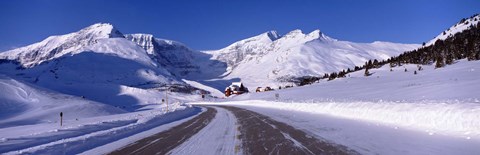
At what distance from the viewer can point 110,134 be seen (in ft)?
58.1

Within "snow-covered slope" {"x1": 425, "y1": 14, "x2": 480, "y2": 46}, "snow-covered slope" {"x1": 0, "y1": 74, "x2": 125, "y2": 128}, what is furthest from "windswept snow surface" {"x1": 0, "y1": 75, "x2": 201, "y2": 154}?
"snow-covered slope" {"x1": 425, "y1": 14, "x2": 480, "y2": 46}

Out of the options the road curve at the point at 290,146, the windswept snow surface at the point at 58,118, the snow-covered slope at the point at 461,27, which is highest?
the snow-covered slope at the point at 461,27

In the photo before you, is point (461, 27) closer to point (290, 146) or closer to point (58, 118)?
point (58, 118)

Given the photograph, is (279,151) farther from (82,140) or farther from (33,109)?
(33,109)

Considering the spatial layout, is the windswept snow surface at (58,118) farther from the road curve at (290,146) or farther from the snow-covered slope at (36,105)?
the road curve at (290,146)

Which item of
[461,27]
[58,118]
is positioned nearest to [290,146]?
[58,118]

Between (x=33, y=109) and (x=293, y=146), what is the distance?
6279 centimetres

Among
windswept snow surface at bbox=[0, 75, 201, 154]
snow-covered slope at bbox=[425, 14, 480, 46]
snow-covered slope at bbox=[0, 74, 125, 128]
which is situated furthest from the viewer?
snow-covered slope at bbox=[425, 14, 480, 46]

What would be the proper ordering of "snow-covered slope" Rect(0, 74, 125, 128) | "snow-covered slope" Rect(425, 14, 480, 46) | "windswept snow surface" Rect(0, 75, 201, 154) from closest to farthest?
"windswept snow surface" Rect(0, 75, 201, 154)
"snow-covered slope" Rect(0, 74, 125, 128)
"snow-covered slope" Rect(425, 14, 480, 46)

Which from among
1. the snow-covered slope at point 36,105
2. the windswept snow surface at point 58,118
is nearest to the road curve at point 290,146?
the windswept snow surface at point 58,118

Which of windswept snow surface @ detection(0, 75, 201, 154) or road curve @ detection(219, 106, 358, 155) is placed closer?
road curve @ detection(219, 106, 358, 155)

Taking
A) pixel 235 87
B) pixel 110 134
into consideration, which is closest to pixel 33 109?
pixel 110 134

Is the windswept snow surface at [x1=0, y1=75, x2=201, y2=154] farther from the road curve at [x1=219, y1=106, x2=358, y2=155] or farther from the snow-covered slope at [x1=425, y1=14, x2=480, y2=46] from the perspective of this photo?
the snow-covered slope at [x1=425, y1=14, x2=480, y2=46]

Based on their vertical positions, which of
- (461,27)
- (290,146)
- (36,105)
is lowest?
(290,146)
